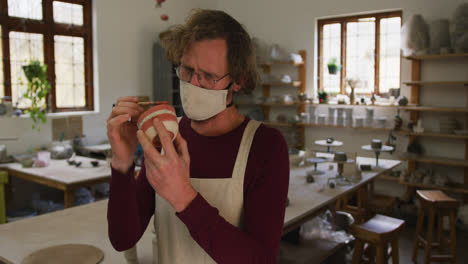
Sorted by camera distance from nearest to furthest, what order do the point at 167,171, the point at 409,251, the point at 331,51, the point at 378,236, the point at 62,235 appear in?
the point at 167,171, the point at 62,235, the point at 378,236, the point at 409,251, the point at 331,51

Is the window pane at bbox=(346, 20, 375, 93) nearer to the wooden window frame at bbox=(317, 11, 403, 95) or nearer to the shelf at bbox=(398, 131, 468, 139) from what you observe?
the wooden window frame at bbox=(317, 11, 403, 95)

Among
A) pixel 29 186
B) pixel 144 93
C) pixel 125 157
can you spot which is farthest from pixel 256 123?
pixel 144 93

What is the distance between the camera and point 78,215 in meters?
2.26

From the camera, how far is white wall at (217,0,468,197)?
17.8ft

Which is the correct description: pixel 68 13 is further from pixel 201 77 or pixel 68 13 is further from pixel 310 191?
pixel 201 77

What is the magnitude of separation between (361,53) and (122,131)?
18.6 feet

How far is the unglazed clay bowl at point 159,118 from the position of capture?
3.38 ft

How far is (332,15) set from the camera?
248 inches

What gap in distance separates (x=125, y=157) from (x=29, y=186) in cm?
480

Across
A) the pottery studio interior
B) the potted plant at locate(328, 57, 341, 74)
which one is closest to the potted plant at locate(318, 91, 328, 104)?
the pottery studio interior

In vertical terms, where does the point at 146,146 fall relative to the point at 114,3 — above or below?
below

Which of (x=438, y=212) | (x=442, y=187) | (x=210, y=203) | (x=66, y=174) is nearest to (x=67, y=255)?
(x=210, y=203)

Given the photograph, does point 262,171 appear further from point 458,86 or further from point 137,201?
point 458,86

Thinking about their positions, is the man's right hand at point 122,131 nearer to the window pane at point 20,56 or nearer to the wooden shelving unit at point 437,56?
the window pane at point 20,56
